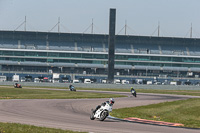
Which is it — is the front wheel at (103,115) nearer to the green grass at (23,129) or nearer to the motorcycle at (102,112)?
the motorcycle at (102,112)

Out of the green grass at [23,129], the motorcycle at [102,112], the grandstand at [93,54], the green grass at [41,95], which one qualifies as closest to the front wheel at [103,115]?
the motorcycle at [102,112]

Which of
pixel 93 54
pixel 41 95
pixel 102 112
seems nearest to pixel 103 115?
pixel 102 112

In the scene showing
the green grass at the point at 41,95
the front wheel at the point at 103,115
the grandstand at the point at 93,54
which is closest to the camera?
the front wheel at the point at 103,115

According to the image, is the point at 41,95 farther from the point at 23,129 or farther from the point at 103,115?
the point at 23,129

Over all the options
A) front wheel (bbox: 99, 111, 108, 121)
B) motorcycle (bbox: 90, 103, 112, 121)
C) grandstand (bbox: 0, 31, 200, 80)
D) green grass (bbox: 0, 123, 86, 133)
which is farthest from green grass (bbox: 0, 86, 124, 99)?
grandstand (bbox: 0, 31, 200, 80)

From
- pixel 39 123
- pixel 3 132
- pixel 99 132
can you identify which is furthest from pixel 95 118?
pixel 3 132

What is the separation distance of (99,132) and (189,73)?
458 ft

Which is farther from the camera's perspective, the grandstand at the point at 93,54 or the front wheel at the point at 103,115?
the grandstand at the point at 93,54

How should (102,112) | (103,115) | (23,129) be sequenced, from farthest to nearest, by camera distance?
1. (102,112)
2. (103,115)
3. (23,129)

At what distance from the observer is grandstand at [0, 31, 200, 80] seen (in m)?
151

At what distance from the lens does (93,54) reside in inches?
6038

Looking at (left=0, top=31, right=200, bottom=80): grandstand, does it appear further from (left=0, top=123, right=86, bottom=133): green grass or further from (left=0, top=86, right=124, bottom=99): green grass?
(left=0, top=123, right=86, bottom=133): green grass

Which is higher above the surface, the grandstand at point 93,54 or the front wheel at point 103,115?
the grandstand at point 93,54

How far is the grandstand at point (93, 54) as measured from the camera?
151 m
